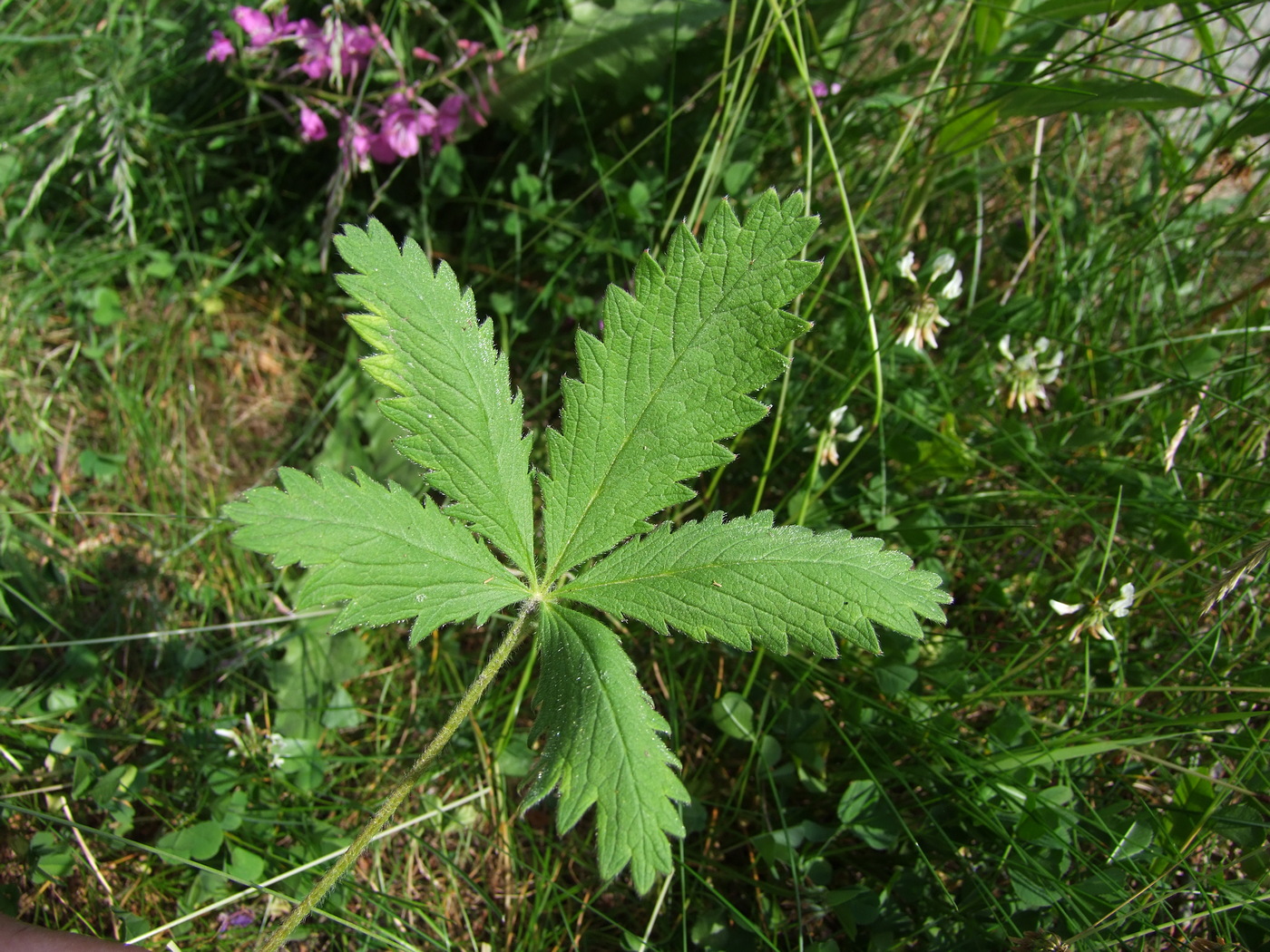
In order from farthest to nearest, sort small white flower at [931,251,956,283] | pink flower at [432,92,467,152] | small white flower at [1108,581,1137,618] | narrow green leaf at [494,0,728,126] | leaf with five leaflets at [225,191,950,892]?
pink flower at [432,92,467,152]
narrow green leaf at [494,0,728,126]
small white flower at [931,251,956,283]
small white flower at [1108,581,1137,618]
leaf with five leaflets at [225,191,950,892]

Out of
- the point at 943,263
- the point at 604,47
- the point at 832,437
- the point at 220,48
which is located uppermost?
the point at 604,47

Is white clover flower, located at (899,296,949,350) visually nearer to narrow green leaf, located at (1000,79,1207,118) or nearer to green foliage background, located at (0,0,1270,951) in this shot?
green foliage background, located at (0,0,1270,951)

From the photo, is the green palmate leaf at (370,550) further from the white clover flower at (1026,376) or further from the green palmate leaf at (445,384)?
the white clover flower at (1026,376)

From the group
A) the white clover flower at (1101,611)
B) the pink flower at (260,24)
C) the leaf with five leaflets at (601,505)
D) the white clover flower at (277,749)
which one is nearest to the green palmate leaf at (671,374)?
the leaf with five leaflets at (601,505)

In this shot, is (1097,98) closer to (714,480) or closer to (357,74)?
(714,480)

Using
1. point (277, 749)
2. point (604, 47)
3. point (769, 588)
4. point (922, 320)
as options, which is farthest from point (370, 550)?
point (604, 47)

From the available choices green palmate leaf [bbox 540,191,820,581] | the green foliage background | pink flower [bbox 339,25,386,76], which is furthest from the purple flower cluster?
green palmate leaf [bbox 540,191,820,581]
